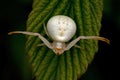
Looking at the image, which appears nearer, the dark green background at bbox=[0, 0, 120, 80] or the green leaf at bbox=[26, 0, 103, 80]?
the green leaf at bbox=[26, 0, 103, 80]

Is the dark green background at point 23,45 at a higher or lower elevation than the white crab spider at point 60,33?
lower

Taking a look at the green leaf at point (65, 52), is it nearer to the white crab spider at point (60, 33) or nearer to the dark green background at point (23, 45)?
the white crab spider at point (60, 33)

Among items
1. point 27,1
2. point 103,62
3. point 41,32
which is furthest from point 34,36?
point 103,62

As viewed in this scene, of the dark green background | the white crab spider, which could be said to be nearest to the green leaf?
the white crab spider

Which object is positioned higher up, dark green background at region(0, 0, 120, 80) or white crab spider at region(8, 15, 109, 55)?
white crab spider at region(8, 15, 109, 55)

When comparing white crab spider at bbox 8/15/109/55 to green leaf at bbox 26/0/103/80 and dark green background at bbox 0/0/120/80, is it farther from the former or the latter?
dark green background at bbox 0/0/120/80

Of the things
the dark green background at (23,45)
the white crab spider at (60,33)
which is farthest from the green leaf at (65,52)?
the dark green background at (23,45)
